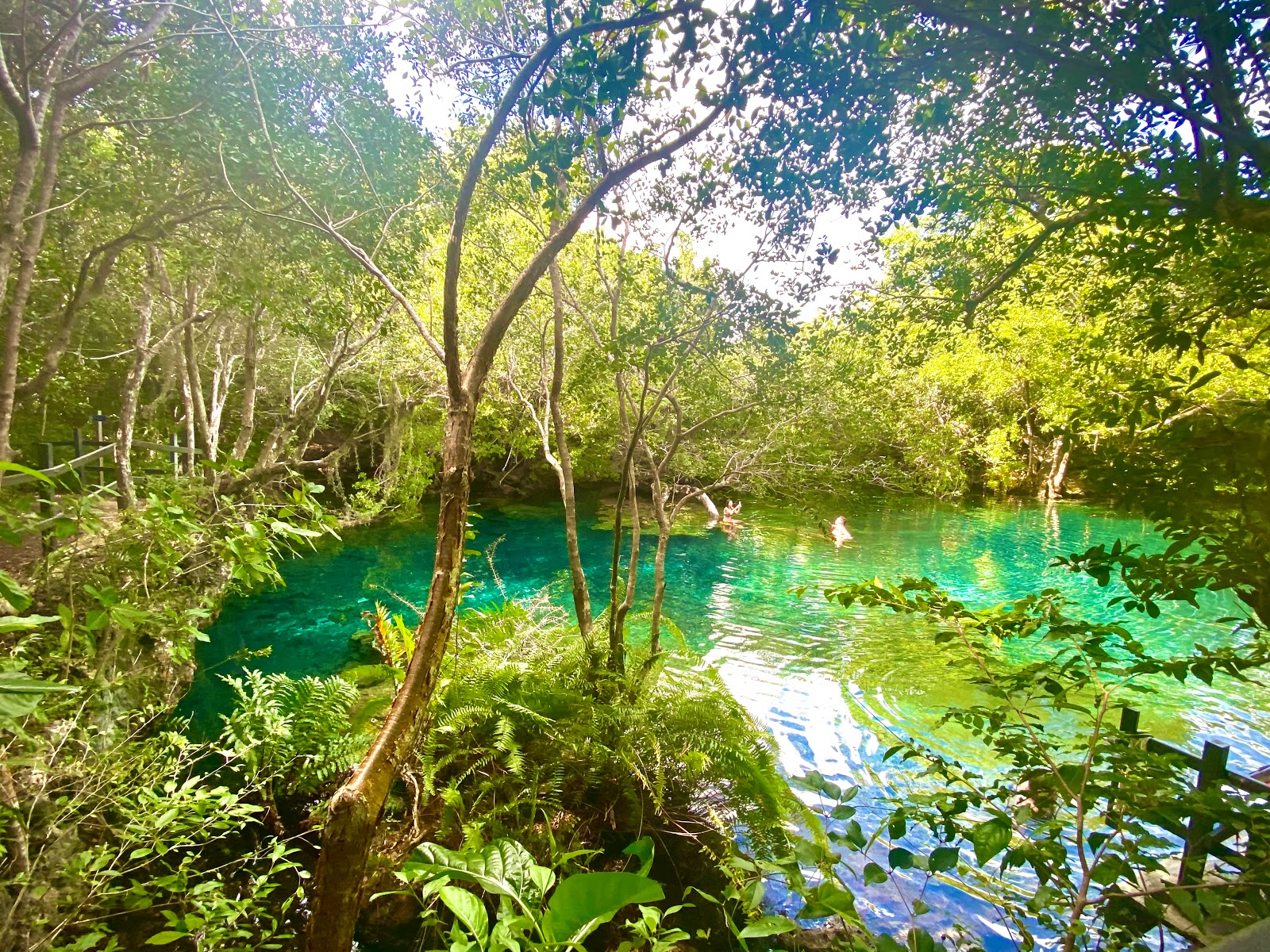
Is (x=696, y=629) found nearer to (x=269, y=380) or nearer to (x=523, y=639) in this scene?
(x=523, y=639)

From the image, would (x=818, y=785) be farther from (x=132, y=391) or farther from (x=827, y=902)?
(x=132, y=391)

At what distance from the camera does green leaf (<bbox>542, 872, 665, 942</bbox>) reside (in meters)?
0.93

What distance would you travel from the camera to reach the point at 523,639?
5.09 m

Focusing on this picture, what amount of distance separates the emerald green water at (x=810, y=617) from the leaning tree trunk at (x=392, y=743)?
186cm

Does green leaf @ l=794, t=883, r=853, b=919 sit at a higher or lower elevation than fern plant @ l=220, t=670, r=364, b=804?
higher

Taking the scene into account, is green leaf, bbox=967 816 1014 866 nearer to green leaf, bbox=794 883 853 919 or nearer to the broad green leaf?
the broad green leaf

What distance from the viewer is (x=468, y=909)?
3.34ft

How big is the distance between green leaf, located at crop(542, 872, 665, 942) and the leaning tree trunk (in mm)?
1286

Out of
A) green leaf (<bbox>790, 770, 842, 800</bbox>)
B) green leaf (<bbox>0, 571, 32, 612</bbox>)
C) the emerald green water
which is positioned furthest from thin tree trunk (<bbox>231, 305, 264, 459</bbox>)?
green leaf (<bbox>790, 770, 842, 800</bbox>)

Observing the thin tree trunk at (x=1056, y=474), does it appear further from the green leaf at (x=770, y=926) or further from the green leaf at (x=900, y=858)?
the green leaf at (x=770, y=926)

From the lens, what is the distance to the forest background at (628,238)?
1.84 meters

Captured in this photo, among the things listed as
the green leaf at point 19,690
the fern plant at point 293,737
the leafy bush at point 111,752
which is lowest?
the fern plant at point 293,737

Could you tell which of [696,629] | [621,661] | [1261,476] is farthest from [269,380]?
[1261,476]

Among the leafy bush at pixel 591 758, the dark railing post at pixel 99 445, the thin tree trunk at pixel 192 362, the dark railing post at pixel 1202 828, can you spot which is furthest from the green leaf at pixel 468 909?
the dark railing post at pixel 99 445
